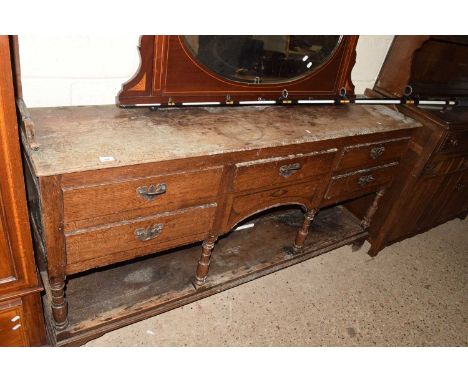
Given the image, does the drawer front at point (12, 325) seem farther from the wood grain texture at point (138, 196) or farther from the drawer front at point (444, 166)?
the drawer front at point (444, 166)

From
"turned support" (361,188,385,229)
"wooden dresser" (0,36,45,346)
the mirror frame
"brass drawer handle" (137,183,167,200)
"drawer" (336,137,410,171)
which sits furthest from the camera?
"turned support" (361,188,385,229)

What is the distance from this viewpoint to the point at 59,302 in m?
1.51

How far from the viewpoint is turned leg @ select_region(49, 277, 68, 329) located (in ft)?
4.68

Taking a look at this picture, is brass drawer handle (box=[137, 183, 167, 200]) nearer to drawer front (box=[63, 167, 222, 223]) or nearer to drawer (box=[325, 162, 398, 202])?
drawer front (box=[63, 167, 222, 223])

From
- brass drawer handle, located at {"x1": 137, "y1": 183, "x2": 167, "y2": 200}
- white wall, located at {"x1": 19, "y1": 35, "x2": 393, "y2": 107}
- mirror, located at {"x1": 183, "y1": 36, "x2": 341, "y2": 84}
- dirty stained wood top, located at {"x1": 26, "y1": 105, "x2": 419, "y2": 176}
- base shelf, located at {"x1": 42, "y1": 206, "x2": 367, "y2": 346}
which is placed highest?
mirror, located at {"x1": 183, "y1": 36, "x2": 341, "y2": 84}

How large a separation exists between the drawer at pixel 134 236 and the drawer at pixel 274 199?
0.14m

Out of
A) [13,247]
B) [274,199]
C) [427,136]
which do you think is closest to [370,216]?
[427,136]

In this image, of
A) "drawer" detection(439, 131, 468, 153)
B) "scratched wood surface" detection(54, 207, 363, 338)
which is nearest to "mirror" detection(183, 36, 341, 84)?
"drawer" detection(439, 131, 468, 153)

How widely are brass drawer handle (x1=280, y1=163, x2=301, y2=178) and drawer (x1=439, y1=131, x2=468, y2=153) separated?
116 cm

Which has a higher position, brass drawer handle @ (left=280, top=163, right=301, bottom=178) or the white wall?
the white wall

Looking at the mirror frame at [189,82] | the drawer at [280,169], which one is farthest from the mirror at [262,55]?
the drawer at [280,169]

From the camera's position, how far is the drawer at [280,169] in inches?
63.1

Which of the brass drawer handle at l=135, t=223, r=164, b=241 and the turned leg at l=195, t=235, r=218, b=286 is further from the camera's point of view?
Result: the turned leg at l=195, t=235, r=218, b=286

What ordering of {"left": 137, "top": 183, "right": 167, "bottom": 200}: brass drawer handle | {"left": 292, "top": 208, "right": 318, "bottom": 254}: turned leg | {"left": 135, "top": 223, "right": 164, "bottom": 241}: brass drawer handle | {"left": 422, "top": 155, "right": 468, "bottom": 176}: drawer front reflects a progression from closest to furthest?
{"left": 137, "top": 183, "right": 167, "bottom": 200}: brass drawer handle → {"left": 135, "top": 223, "right": 164, "bottom": 241}: brass drawer handle → {"left": 292, "top": 208, "right": 318, "bottom": 254}: turned leg → {"left": 422, "top": 155, "right": 468, "bottom": 176}: drawer front
